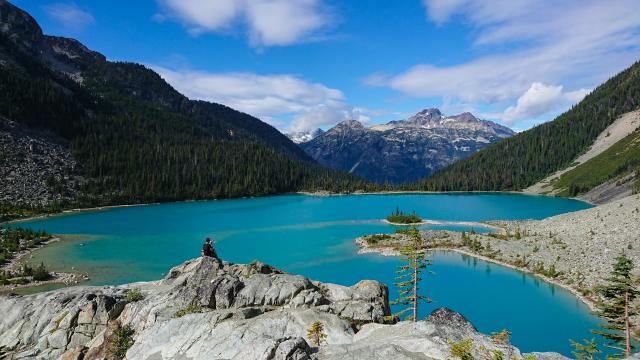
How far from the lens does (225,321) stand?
1978 cm

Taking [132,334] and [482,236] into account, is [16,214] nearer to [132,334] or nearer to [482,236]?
[132,334]

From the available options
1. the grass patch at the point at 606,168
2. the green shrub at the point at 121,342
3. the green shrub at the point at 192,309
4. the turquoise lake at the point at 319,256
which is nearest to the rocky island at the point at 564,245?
the turquoise lake at the point at 319,256

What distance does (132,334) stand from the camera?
23672 millimetres

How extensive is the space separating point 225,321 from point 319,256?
49.2 metres

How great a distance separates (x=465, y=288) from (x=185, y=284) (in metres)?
37.0

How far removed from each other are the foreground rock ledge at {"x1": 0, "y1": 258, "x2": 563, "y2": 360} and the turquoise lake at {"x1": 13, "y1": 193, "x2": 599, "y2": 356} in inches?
816

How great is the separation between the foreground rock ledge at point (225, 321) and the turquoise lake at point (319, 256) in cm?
2073

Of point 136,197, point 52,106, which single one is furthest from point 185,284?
point 52,106

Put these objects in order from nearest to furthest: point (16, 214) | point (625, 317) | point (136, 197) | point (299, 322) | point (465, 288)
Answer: point (299, 322)
point (625, 317)
point (465, 288)
point (16, 214)
point (136, 197)

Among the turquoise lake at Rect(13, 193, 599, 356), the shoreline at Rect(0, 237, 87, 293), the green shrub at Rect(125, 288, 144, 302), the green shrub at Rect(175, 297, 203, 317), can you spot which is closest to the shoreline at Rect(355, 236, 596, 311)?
the turquoise lake at Rect(13, 193, 599, 356)

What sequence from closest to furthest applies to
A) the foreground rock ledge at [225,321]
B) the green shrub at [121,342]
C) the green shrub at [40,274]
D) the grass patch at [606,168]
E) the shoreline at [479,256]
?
1. the foreground rock ledge at [225,321]
2. the green shrub at [121,342]
3. the shoreline at [479,256]
4. the green shrub at [40,274]
5. the grass patch at [606,168]

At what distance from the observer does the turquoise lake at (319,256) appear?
40.5m

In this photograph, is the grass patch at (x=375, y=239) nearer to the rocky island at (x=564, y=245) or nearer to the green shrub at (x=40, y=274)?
the rocky island at (x=564, y=245)

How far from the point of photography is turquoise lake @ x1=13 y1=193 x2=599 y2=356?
40469mm
